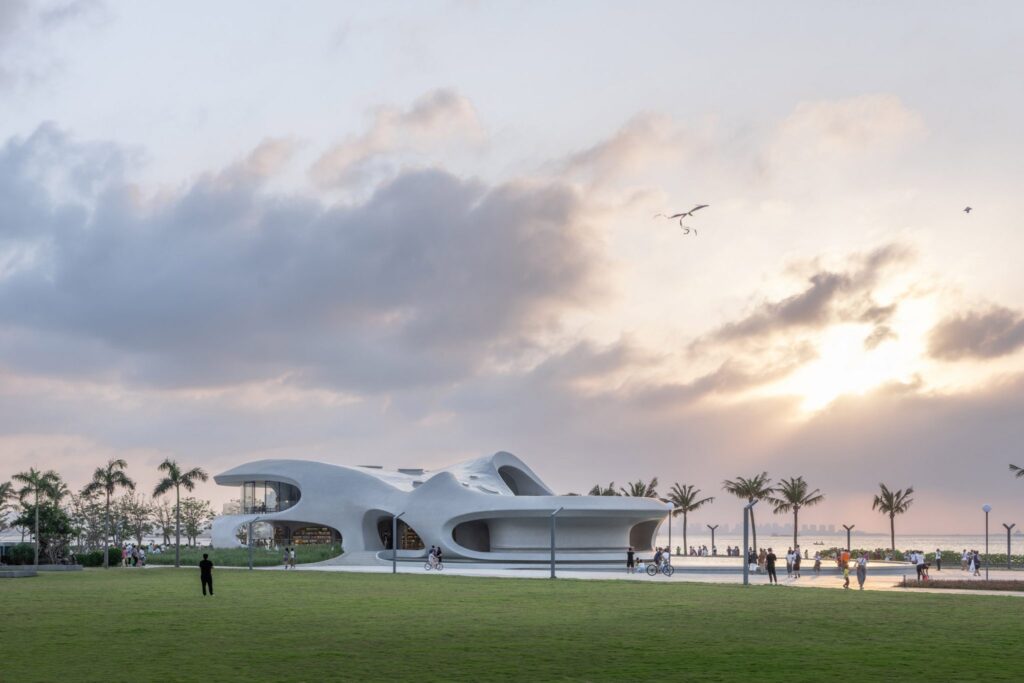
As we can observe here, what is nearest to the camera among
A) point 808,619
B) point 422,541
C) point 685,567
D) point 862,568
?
point 808,619

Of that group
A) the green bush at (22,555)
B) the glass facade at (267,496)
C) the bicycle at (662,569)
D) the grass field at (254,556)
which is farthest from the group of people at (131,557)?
the bicycle at (662,569)

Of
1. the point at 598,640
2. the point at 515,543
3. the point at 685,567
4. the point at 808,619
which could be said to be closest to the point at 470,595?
the point at 808,619

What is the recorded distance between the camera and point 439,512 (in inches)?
2958

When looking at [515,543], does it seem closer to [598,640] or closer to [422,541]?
[422,541]

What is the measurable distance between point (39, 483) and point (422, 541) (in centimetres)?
2556

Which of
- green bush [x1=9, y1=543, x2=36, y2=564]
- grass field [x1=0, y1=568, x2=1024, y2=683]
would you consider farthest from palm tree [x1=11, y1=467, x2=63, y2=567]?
grass field [x1=0, y1=568, x2=1024, y2=683]

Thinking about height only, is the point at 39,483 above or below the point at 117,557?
above

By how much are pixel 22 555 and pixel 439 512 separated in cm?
2696

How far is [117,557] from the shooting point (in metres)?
73.1

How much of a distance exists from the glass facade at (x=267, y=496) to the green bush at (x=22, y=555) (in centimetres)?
1745

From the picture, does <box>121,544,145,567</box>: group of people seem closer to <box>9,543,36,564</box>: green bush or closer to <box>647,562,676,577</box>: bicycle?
<box>9,543,36,564</box>: green bush

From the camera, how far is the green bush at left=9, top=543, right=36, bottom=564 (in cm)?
7119

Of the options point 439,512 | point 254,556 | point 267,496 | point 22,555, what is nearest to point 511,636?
point 254,556

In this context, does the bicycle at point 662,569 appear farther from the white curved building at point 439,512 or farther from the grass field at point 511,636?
the grass field at point 511,636
